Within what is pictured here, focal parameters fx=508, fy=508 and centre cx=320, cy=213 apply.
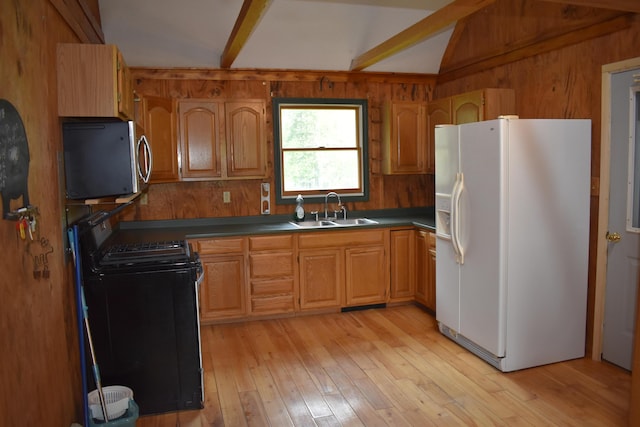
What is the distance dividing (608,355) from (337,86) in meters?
3.37

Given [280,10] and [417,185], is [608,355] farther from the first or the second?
[280,10]

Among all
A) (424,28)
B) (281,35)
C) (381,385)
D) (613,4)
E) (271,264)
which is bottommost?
(381,385)

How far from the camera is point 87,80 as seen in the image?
2.65 metres

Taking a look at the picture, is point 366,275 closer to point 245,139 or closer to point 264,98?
point 245,139

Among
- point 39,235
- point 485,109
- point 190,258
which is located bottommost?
point 190,258

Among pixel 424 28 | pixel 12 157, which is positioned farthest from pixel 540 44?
pixel 12 157

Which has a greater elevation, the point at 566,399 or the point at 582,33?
the point at 582,33

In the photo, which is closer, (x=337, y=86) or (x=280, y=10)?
(x=280, y=10)

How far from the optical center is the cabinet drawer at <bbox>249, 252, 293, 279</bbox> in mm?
4578

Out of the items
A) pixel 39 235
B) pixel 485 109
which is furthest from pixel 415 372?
pixel 39 235

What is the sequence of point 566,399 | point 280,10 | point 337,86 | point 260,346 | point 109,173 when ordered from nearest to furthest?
point 109,173 < point 566,399 < point 260,346 < point 280,10 < point 337,86

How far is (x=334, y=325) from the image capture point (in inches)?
177

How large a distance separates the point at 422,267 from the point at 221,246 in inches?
74.3

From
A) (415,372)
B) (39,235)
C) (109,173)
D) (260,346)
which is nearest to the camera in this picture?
(39,235)
